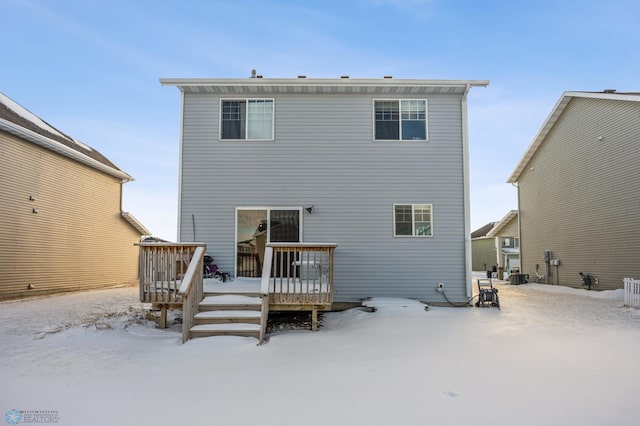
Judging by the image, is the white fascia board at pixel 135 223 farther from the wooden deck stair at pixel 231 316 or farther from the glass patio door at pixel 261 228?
the wooden deck stair at pixel 231 316

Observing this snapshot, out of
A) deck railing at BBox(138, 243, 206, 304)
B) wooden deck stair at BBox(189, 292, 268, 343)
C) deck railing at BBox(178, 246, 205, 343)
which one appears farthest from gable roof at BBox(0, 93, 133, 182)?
wooden deck stair at BBox(189, 292, 268, 343)

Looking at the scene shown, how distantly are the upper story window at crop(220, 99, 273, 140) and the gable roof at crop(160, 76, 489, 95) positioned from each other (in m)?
0.28

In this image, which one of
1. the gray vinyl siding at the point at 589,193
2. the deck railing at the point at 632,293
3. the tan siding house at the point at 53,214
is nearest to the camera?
the deck railing at the point at 632,293

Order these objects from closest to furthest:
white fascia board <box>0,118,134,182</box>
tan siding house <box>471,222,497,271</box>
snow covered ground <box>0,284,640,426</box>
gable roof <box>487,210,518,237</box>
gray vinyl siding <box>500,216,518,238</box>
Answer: snow covered ground <box>0,284,640,426</box>, white fascia board <box>0,118,134,182</box>, gable roof <box>487,210,518,237</box>, gray vinyl siding <box>500,216,518,238</box>, tan siding house <box>471,222,497,271</box>

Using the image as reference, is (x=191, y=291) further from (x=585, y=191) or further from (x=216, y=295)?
(x=585, y=191)

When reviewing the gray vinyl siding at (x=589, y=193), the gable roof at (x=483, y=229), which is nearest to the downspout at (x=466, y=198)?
the gray vinyl siding at (x=589, y=193)

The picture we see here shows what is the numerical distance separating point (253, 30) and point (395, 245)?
9.01 m

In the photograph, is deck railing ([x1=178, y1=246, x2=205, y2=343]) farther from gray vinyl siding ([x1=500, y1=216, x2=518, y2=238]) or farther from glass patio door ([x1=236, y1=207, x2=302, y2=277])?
gray vinyl siding ([x1=500, y1=216, x2=518, y2=238])

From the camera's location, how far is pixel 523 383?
4.28 m

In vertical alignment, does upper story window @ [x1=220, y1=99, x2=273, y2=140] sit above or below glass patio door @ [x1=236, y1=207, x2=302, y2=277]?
above

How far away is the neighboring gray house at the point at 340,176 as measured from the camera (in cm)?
971

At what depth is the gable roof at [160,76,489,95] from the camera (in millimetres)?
9664

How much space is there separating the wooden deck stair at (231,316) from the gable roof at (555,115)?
41.7ft

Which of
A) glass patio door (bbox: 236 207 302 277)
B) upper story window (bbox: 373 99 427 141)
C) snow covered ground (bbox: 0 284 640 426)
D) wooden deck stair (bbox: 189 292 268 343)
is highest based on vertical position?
upper story window (bbox: 373 99 427 141)
